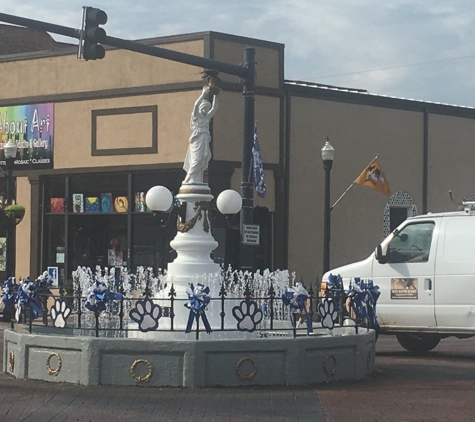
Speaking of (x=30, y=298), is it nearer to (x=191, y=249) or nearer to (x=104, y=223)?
(x=191, y=249)

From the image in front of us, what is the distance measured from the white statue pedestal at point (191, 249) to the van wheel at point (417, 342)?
4548 mm

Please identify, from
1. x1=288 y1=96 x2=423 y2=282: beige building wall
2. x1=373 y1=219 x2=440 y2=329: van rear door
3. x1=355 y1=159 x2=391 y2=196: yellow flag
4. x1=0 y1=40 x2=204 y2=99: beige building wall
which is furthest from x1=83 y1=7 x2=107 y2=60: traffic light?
x1=288 y1=96 x2=423 y2=282: beige building wall

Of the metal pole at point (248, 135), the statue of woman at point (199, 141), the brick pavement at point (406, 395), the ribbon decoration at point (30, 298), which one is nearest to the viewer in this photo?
the brick pavement at point (406, 395)

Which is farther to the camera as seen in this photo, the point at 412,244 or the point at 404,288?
the point at 412,244

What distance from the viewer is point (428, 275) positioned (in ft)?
51.3

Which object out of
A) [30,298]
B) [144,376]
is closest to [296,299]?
[144,376]

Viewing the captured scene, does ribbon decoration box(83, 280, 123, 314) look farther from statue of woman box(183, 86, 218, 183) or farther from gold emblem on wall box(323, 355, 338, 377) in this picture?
statue of woman box(183, 86, 218, 183)

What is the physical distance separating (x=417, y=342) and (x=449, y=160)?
49.8ft

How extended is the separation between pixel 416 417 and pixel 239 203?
17.5 ft

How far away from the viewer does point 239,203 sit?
14.4 metres

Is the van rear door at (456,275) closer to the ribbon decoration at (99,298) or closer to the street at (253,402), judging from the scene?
the street at (253,402)

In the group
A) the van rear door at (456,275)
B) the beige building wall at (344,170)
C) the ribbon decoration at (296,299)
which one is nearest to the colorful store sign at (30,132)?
the beige building wall at (344,170)

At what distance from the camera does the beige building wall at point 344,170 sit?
2725 cm

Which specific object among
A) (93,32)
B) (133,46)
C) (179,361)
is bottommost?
(179,361)
